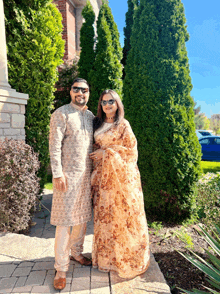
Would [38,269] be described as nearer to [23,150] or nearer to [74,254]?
[74,254]

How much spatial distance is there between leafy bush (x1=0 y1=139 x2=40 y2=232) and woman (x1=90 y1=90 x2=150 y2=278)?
5.59 feet

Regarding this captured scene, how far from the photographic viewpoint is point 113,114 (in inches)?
97.6

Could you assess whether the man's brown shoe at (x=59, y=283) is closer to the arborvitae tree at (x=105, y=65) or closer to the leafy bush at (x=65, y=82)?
the arborvitae tree at (x=105, y=65)

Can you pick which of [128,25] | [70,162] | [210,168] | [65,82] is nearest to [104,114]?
[70,162]

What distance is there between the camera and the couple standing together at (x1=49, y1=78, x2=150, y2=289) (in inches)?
89.7

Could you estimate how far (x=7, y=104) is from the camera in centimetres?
423

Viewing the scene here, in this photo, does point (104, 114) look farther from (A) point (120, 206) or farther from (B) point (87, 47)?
(B) point (87, 47)

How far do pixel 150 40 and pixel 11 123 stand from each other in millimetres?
3022

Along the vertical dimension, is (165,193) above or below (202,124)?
below

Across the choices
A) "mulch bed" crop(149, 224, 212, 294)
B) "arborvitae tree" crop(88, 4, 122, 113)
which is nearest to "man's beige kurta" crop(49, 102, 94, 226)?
"mulch bed" crop(149, 224, 212, 294)

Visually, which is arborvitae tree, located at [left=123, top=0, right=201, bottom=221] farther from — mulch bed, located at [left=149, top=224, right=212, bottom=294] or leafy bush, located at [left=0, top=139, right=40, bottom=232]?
leafy bush, located at [left=0, top=139, right=40, bottom=232]

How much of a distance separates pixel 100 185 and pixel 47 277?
1.11m

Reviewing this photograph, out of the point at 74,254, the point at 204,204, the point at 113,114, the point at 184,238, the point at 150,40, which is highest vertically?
the point at 150,40

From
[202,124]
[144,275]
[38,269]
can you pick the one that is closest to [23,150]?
[38,269]
